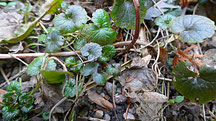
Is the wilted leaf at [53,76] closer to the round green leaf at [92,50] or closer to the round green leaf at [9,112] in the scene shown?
the round green leaf at [92,50]

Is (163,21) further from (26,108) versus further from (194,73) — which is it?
(26,108)

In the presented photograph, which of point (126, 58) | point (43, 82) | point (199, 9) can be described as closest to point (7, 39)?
point (43, 82)

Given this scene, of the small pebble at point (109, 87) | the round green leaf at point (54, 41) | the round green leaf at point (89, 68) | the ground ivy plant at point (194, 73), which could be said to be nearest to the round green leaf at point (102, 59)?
the round green leaf at point (89, 68)

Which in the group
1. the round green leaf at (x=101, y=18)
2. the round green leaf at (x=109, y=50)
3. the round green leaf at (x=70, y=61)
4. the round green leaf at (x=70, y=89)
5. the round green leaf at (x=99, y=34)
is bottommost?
the round green leaf at (x=70, y=89)

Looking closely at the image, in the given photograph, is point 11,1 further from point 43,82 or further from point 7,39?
point 43,82


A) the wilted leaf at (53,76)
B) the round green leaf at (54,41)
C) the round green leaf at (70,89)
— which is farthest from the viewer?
the round green leaf at (54,41)

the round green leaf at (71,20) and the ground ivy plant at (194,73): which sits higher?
the round green leaf at (71,20)
